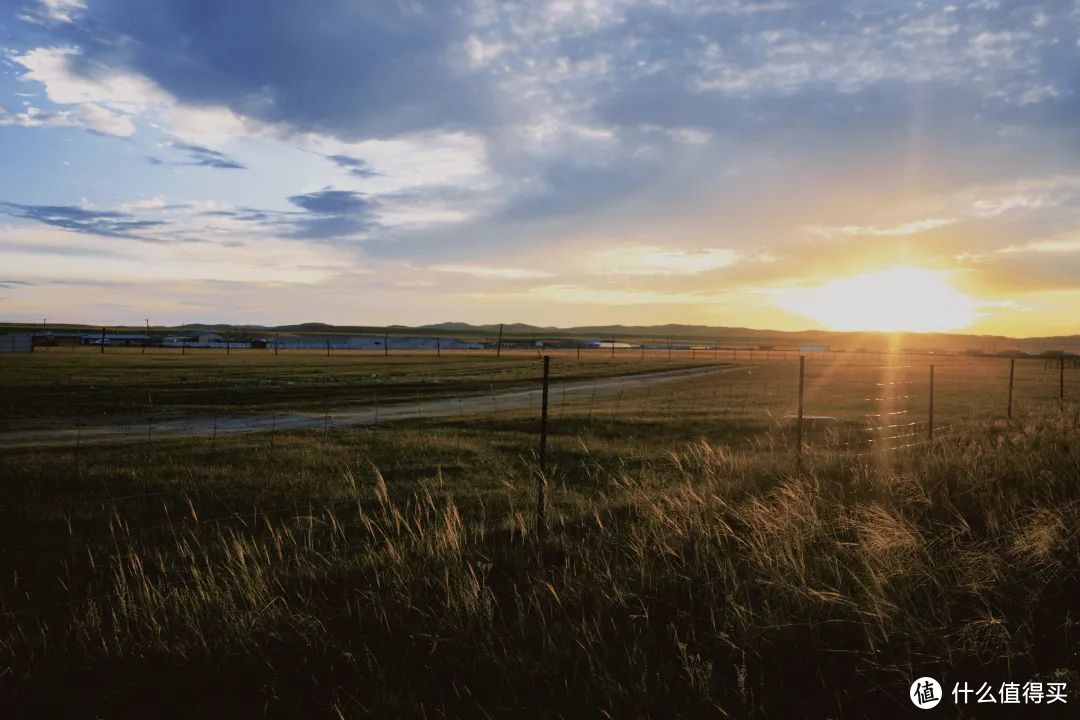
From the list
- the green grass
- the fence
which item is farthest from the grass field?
the green grass

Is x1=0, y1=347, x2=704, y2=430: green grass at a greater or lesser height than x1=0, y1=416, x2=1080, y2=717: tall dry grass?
lesser

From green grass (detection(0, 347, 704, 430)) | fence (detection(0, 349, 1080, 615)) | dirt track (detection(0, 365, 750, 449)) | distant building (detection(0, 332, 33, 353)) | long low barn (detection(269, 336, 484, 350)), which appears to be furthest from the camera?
long low barn (detection(269, 336, 484, 350))

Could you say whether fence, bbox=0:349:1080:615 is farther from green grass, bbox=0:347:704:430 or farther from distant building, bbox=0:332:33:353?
distant building, bbox=0:332:33:353

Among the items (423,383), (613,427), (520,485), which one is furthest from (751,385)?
(520,485)

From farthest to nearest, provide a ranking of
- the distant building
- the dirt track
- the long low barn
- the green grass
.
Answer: the long low barn < the distant building < the green grass < the dirt track

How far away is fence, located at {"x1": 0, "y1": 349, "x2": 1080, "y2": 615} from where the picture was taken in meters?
10.1

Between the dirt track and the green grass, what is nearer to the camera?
the dirt track

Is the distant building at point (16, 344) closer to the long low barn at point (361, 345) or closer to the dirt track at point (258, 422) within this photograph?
the long low barn at point (361, 345)

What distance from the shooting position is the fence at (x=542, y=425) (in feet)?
33.1

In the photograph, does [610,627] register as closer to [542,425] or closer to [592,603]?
[592,603]

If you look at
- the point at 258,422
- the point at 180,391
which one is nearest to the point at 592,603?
the point at 258,422

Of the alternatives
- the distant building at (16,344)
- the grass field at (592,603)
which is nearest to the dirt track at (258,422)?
the grass field at (592,603)

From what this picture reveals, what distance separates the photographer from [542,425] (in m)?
7.85

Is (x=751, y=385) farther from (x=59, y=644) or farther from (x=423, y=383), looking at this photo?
(x=59, y=644)
